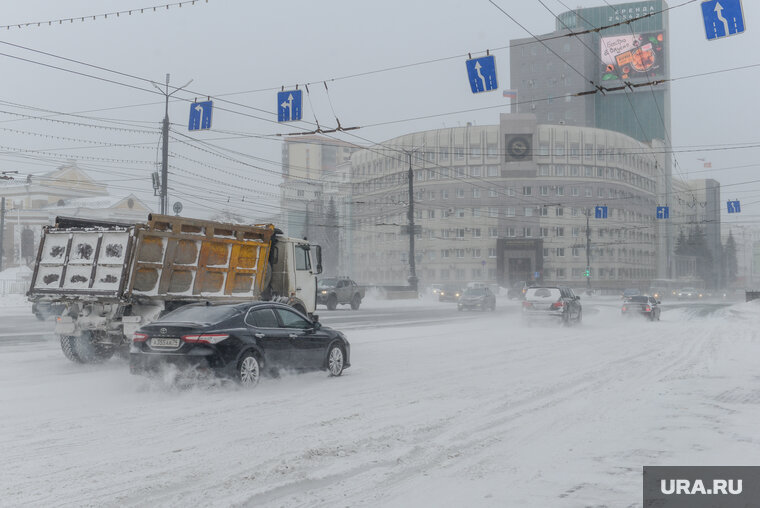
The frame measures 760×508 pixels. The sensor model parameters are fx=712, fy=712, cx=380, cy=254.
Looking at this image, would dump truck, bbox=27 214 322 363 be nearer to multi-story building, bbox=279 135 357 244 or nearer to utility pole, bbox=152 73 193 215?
utility pole, bbox=152 73 193 215

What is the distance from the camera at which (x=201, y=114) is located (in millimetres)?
25156

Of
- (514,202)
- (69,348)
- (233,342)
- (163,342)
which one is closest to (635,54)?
(514,202)

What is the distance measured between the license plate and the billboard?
120685mm

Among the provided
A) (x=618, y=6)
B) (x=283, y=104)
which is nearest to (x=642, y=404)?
(x=283, y=104)

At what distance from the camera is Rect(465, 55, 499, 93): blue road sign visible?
783 inches

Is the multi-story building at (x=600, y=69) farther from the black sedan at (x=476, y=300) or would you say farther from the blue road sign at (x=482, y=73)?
the blue road sign at (x=482, y=73)

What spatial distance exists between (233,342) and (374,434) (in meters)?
3.31

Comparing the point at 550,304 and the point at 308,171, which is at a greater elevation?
the point at 308,171

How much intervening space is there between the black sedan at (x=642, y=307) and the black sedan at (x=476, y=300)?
928cm

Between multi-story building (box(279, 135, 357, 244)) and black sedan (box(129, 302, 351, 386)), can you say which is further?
multi-story building (box(279, 135, 357, 244))

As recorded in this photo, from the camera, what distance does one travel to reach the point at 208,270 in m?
14.0

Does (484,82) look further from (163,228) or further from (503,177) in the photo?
(503,177)

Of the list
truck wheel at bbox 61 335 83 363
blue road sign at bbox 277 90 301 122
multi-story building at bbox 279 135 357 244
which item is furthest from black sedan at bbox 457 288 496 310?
multi-story building at bbox 279 135 357 244

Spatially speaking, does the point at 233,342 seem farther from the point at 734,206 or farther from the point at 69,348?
the point at 734,206
